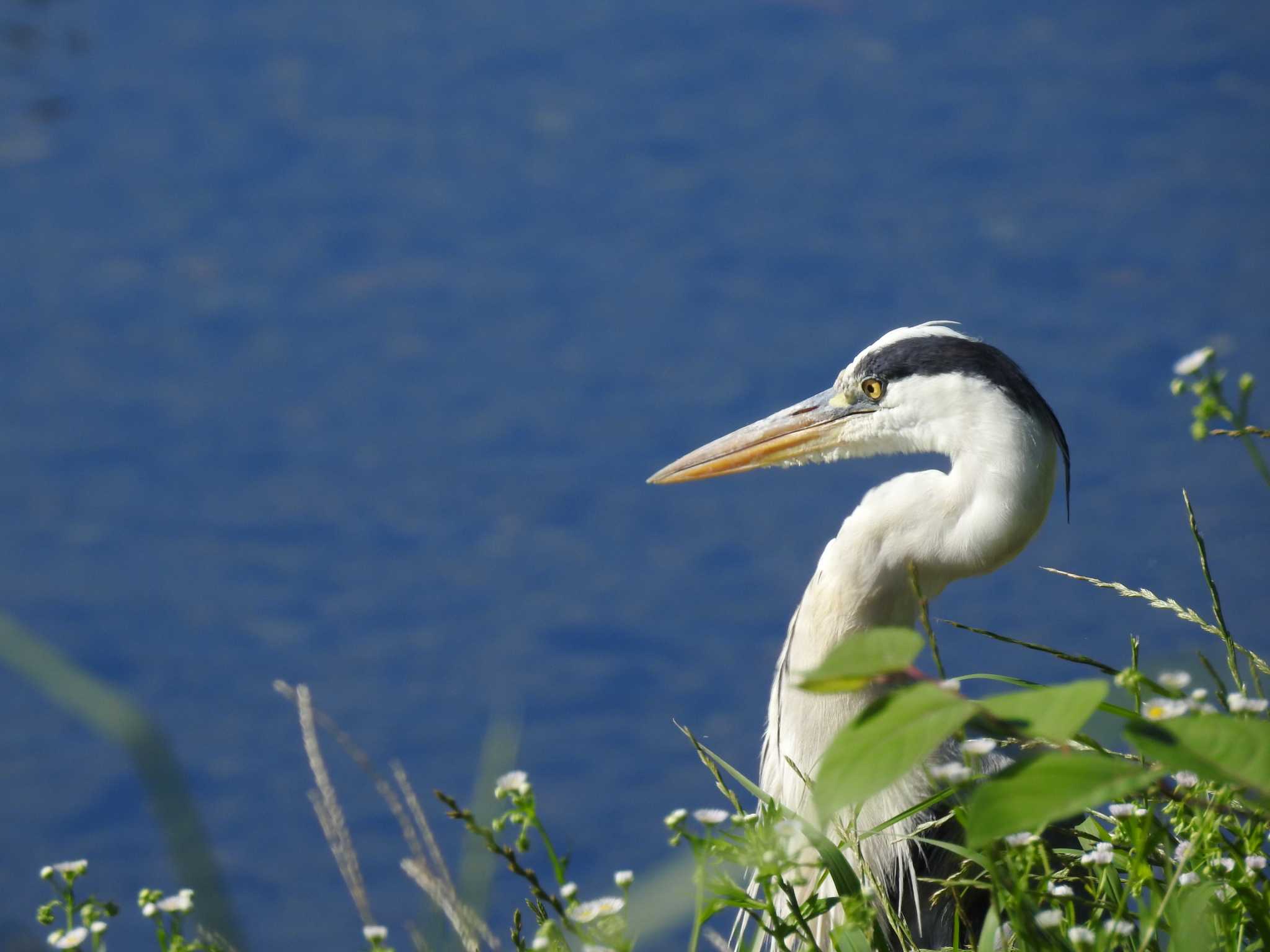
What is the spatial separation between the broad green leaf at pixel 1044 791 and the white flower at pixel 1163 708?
0.30ft

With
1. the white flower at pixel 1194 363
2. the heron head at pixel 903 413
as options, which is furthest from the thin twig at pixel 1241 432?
the heron head at pixel 903 413

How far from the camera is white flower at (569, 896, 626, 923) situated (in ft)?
2.45

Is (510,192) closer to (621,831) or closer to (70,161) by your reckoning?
(70,161)

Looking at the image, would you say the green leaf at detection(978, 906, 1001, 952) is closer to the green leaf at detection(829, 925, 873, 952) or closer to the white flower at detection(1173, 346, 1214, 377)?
the green leaf at detection(829, 925, 873, 952)

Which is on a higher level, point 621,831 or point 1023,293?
point 1023,293

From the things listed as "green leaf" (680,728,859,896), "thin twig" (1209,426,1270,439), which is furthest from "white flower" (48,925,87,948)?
"thin twig" (1209,426,1270,439)

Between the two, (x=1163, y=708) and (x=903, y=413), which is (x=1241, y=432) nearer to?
(x=1163, y=708)

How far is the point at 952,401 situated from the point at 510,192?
15.3ft

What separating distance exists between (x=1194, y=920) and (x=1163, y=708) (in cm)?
11

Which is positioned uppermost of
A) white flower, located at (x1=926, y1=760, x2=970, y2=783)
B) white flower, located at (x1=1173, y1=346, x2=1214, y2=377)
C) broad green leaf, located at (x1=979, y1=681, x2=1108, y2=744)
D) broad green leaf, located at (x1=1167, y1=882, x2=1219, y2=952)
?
white flower, located at (x1=1173, y1=346, x2=1214, y2=377)

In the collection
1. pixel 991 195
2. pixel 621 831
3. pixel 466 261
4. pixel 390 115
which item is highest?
pixel 390 115

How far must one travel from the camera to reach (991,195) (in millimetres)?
5738

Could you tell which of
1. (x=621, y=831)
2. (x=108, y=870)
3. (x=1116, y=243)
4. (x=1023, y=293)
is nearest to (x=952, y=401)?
(x=621, y=831)

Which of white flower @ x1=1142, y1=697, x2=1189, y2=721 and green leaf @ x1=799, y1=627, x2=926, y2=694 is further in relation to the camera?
white flower @ x1=1142, y1=697, x2=1189, y2=721
